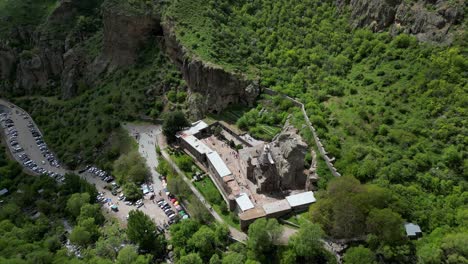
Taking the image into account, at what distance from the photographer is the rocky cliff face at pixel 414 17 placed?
65.6 m

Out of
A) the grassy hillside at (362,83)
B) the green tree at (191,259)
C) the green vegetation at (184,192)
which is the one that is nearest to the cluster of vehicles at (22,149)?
the green vegetation at (184,192)

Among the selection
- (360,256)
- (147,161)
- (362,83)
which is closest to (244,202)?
(360,256)

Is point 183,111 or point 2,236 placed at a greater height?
point 183,111

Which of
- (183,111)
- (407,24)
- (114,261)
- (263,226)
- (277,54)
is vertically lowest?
(114,261)

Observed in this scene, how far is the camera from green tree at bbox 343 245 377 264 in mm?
48625

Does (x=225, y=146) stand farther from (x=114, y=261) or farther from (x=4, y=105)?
(x=4, y=105)

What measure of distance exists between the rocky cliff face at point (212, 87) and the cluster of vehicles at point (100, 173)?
20790mm

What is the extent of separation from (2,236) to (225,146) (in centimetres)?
3998

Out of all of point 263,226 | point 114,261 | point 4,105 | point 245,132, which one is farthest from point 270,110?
point 4,105

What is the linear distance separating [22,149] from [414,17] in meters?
89.3

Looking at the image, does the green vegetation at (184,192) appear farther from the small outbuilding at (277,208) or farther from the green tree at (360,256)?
the green tree at (360,256)

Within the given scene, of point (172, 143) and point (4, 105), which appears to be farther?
point (4, 105)

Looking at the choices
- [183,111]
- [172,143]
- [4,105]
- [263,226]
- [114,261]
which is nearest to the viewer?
[263,226]

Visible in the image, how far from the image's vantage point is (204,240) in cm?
5653
